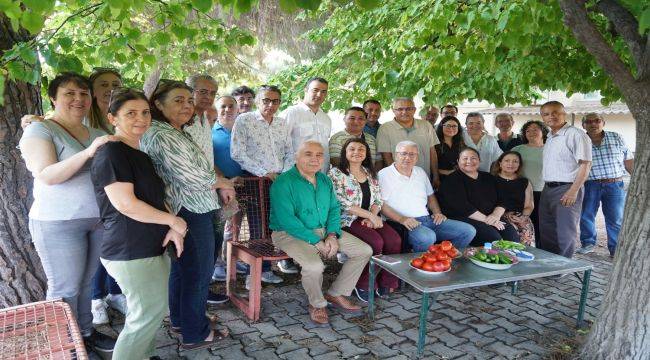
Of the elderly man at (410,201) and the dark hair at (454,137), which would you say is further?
the dark hair at (454,137)

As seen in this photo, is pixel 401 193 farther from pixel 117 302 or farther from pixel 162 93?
pixel 117 302

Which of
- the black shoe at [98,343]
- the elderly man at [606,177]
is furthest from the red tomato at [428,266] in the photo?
the elderly man at [606,177]

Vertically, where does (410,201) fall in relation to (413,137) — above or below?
below

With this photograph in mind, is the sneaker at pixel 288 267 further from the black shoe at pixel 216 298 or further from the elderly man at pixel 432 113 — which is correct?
the elderly man at pixel 432 113

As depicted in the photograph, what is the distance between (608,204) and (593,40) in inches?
165

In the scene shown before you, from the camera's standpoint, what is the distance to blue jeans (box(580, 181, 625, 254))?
6.02 metres

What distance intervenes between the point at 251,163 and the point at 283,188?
0.61 metres

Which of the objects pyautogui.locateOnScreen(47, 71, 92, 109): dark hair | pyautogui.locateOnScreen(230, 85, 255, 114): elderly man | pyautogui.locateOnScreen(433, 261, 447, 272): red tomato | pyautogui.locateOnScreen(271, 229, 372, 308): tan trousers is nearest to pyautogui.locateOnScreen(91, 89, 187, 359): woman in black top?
pyautogui.locateOnScreen(47, 71, 92, 109): dark hair

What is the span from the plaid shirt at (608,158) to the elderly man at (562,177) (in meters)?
1.10

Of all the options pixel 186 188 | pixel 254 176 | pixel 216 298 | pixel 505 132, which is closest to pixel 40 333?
pixel 186 188

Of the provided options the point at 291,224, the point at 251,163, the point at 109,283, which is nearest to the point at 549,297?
the point at 291,224

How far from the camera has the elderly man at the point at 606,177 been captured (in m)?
5.86

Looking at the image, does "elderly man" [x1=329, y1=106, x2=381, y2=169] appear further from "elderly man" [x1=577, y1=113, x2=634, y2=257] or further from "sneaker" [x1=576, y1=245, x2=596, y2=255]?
"sneaker" [x1=576, y1=245, x2=596, y2=255]

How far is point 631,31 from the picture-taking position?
2.79 metres
